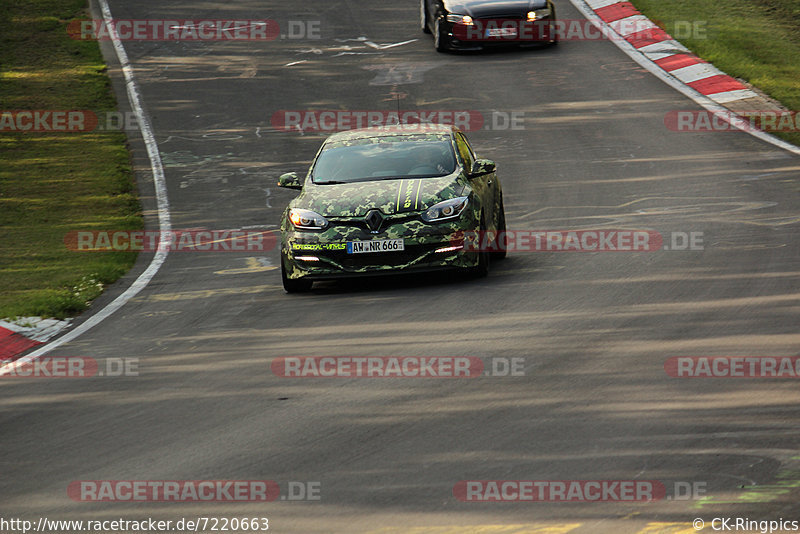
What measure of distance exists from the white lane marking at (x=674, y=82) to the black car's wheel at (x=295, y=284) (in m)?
8.75

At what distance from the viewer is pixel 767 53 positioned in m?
23.3

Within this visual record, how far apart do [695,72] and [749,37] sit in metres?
2.83

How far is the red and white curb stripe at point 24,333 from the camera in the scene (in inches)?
425

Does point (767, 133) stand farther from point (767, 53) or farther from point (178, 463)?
point (178, 463)

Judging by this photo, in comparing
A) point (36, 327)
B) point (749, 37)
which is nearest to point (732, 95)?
point (749, 37)

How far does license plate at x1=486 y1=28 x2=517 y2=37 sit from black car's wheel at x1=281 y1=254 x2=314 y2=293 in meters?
13.8

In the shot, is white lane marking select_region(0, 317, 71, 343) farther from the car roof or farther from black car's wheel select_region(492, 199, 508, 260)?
black car's wheel select_region(492, 199, 508, 260)

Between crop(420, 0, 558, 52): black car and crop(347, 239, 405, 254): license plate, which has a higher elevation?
crop(420, 0, 558, 52): black car

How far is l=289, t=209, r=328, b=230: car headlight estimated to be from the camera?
11.9m

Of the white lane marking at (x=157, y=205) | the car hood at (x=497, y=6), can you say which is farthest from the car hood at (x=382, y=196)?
the car hood at (x=497, y=6)

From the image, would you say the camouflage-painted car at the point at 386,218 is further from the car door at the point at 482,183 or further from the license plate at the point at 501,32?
the license plate at the point at 501,32

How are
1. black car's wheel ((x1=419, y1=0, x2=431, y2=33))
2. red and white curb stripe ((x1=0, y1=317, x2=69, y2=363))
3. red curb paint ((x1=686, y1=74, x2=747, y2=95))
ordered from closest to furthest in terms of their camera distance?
red and white curb stripe ((x1=0, y1=317, x2=69, y2=363)) → red curb paint ((x1=686, y1=74, x2=747, y2=95)) → black car's wheel ((x1=419, y1=0, x2=431, y2=33))

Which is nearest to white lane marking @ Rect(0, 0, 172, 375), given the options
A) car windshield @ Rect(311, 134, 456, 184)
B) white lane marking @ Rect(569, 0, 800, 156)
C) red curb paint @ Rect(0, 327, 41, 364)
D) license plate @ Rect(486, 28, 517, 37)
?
red curb paint @ Rect(0, 327, 41, 364)

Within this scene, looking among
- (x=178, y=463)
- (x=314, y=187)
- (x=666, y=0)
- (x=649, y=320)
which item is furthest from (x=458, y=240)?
(x=666, y=0)
